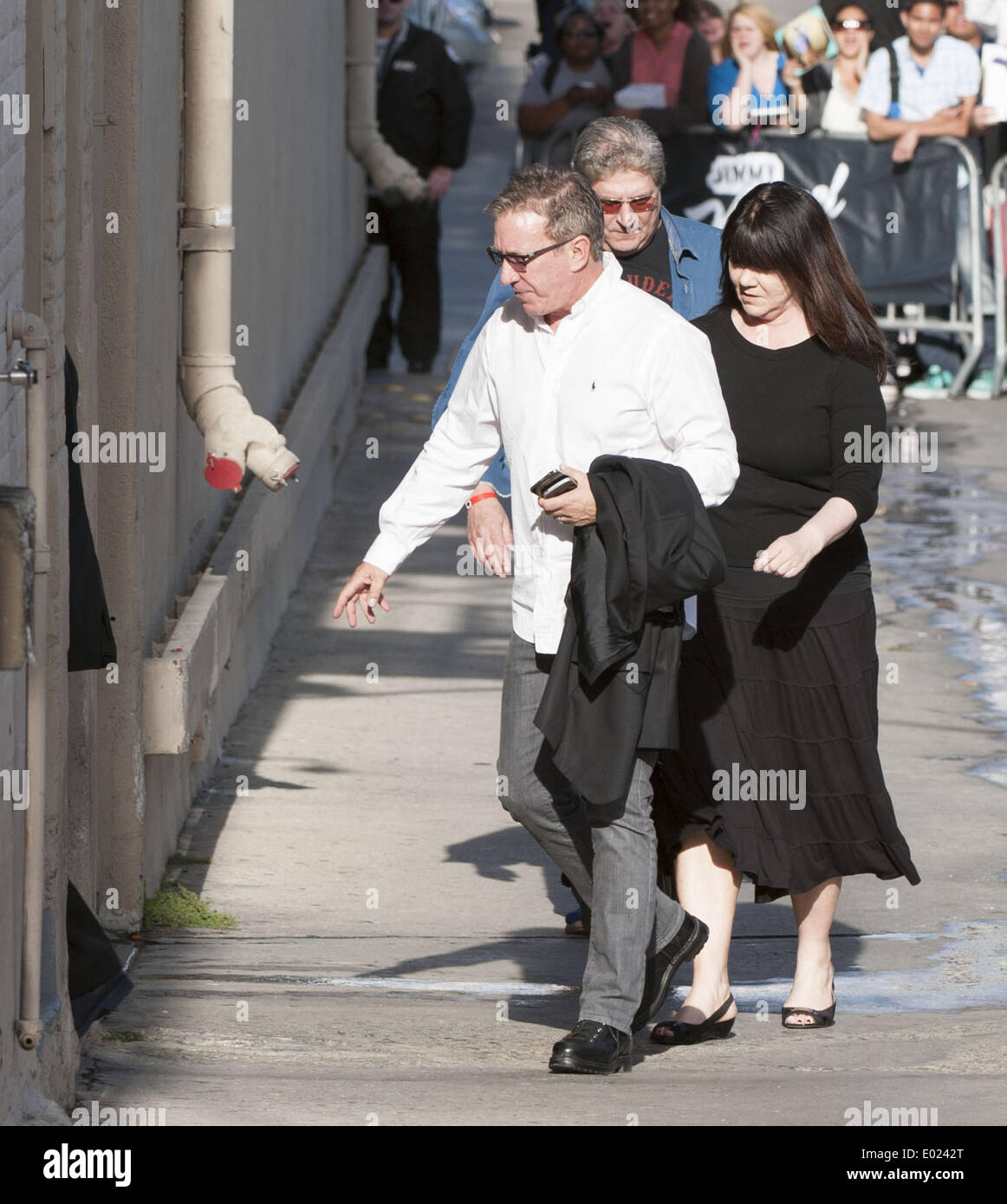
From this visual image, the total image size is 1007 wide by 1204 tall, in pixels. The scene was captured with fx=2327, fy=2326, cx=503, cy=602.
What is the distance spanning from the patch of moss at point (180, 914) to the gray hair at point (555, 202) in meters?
2.32

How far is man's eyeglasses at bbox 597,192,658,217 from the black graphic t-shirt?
0.13 meters

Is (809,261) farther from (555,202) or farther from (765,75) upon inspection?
(765,75)

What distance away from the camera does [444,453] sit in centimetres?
523

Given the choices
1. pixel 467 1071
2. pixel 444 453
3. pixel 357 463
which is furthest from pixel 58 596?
pixel 357 463

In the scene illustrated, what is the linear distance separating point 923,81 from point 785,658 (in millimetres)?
10603

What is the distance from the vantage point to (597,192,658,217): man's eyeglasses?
5.67 m

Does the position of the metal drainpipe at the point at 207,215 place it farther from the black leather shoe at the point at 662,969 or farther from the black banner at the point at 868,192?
the black banner at the point at 868,192

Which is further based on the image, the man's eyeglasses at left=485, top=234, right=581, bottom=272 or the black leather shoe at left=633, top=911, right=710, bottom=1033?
the black leather shoe at left=633, top=911, right=710, bottom=1033

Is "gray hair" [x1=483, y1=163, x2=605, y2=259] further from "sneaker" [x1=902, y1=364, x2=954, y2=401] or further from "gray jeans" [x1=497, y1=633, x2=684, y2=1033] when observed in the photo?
"sneaker" [x1=902, y1=364, x2=954, y2=401]

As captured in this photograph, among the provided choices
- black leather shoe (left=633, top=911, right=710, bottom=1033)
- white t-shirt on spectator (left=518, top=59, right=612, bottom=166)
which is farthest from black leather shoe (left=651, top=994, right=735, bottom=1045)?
white t-shirt on spectator (left=518, top=59, right=612, bottom=166)

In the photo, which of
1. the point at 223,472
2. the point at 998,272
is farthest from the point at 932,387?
the point at 223,472

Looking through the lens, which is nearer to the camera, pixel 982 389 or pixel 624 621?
pixel 624 621

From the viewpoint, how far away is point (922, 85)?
598 inches
